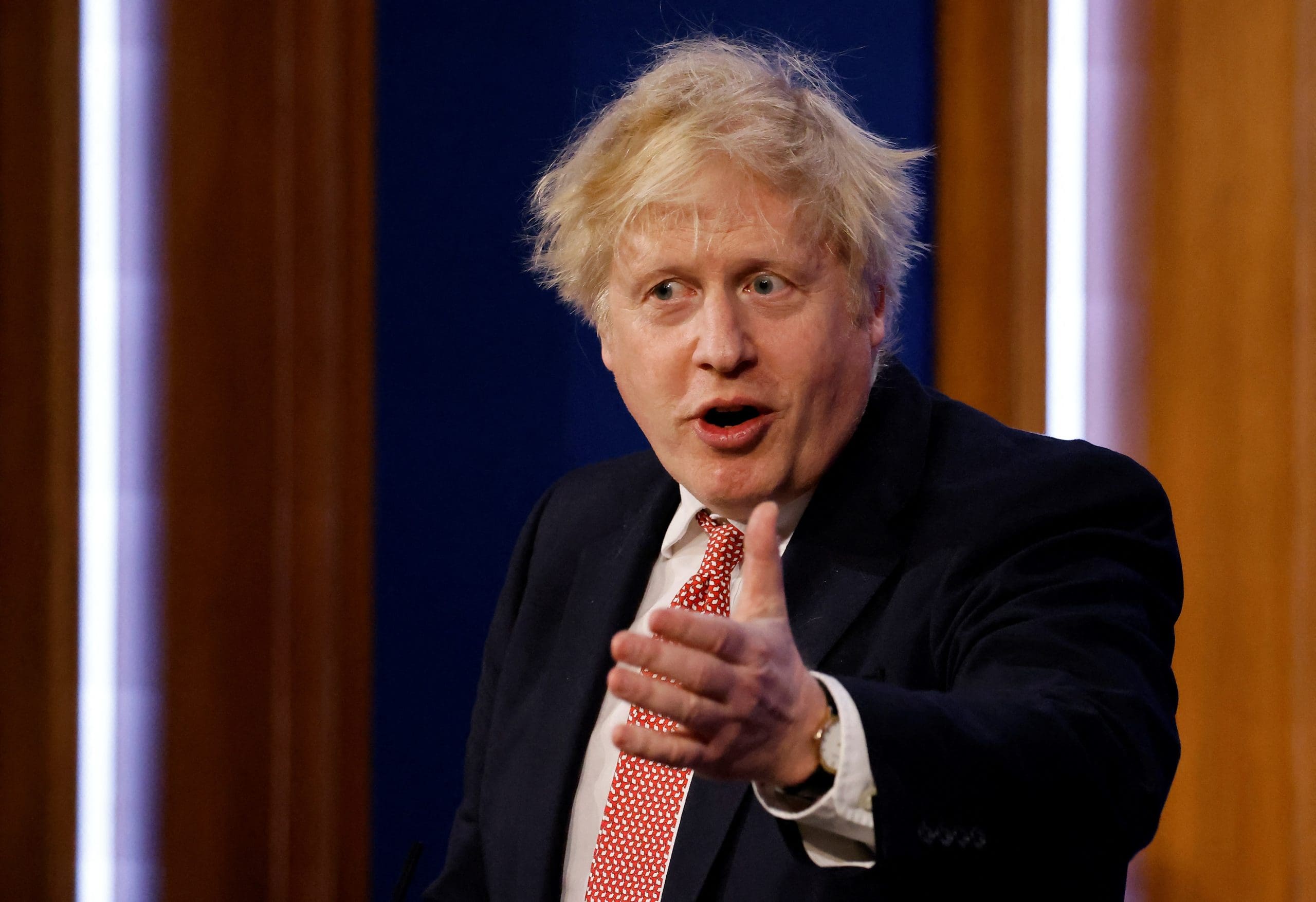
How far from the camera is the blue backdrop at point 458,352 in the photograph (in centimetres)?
206

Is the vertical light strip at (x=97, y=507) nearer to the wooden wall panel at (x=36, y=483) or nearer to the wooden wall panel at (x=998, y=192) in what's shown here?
the wooden wall panel at (x=36, y=483)

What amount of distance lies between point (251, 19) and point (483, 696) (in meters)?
1.22

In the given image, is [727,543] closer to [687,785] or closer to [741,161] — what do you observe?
[687,785]

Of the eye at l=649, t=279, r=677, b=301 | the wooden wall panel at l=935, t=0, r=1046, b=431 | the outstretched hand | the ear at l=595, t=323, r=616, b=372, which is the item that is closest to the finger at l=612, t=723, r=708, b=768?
the outstretched hand

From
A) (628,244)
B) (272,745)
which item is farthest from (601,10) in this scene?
(272,745)

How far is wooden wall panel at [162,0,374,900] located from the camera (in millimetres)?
2010

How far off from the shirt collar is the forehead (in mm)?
271

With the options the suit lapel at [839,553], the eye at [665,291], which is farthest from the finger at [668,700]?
the eye at [665,291]

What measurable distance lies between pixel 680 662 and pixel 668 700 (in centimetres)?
2

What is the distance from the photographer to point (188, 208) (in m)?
2.02

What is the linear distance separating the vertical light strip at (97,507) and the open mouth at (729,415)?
46.4 inches

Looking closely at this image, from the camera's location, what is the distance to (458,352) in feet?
6.82

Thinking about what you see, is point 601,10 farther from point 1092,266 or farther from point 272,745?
point 272,745

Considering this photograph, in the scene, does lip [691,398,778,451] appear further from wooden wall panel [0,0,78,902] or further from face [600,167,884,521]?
wooden wall panel [0,0,78,902]
